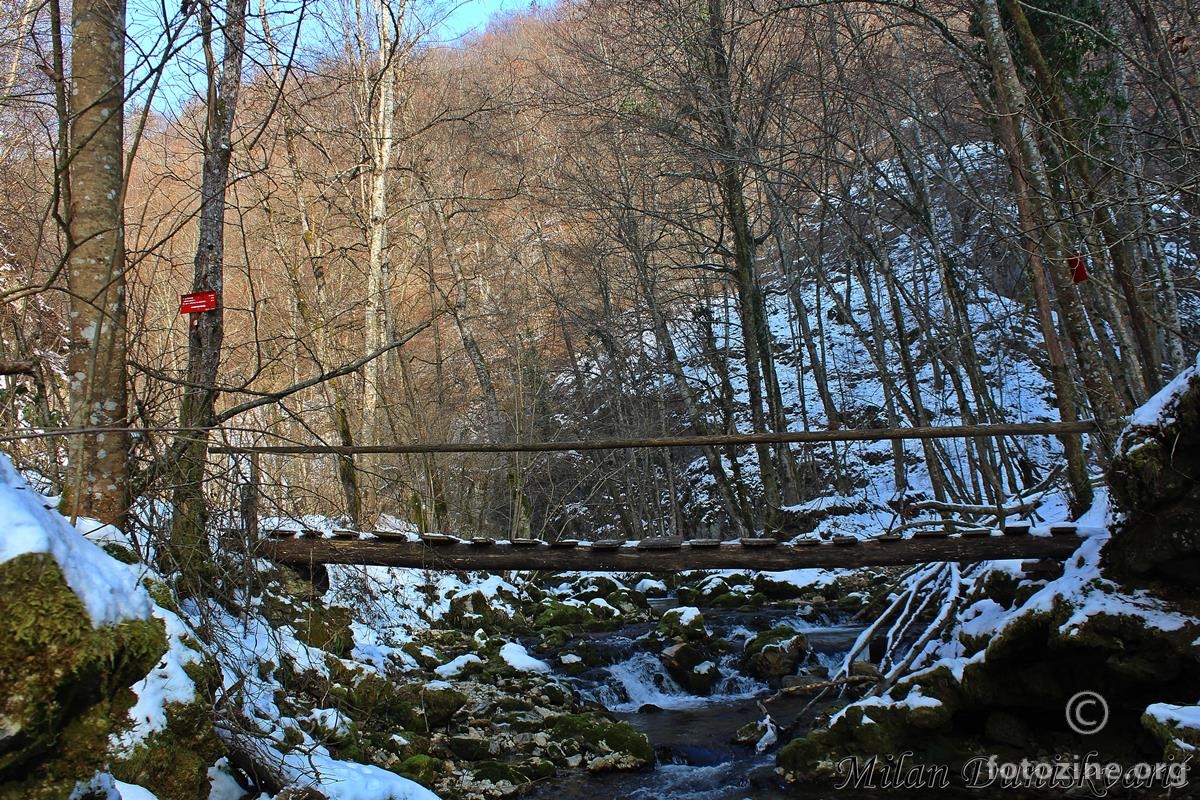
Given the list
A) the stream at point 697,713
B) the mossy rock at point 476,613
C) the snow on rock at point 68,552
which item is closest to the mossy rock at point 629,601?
the stream at point 697,713

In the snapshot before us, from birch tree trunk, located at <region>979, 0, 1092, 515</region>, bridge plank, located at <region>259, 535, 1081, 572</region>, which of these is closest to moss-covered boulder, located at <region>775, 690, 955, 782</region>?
bridge plank, located at <region>259, 535, 1081, 572</region>

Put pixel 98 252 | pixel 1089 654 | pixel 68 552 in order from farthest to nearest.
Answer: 1. pixel 1089 654
2. pixel 98 252
3. pixel 68 552

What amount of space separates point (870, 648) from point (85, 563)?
7.54 meters

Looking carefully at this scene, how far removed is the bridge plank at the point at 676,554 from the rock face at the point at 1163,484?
0.86m

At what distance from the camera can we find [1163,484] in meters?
4.68

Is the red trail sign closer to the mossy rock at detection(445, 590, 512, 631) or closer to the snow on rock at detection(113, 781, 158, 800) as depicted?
the snow on rock at detection(113, 781, 158, 800)

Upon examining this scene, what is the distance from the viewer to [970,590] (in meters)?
6.47

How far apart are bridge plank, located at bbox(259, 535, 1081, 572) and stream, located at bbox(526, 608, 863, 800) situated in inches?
52.9

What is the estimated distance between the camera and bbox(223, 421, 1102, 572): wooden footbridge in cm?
560

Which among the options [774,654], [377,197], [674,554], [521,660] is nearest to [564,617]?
[521,660]

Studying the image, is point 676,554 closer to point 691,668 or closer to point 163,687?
point 691,668

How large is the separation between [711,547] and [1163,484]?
323 cm

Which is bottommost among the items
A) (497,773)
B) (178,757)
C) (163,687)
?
(497,773)

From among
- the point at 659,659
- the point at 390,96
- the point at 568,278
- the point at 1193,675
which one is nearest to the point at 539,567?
the point at 659,659
